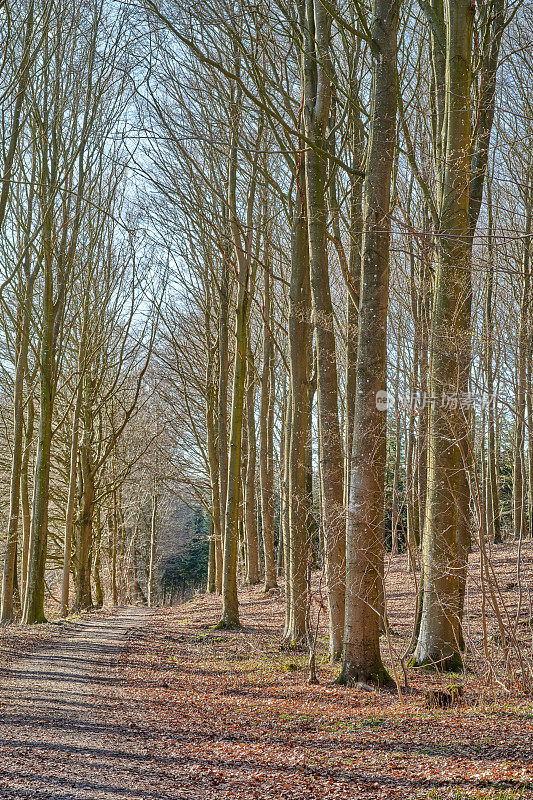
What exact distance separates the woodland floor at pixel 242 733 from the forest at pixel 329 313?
0.09 metres

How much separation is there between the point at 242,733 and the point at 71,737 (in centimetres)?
145

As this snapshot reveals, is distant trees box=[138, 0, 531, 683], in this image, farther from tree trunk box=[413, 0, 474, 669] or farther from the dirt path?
the dirt path

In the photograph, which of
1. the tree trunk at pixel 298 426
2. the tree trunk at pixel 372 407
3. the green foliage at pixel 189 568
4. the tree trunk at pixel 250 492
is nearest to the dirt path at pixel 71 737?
the tree trunk at pixel 372 407

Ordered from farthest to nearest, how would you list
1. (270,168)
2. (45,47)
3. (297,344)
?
1. (270,168)
2. (45,47)
3. (297,344)

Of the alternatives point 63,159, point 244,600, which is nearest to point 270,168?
point 63,159

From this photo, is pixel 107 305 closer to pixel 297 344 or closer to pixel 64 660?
pixel 297 344

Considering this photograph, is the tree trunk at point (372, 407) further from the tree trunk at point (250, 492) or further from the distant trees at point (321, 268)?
the tree trunk at point (250, 492)

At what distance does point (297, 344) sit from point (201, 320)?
12.5m

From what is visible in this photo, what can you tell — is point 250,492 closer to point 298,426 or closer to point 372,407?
point 298,426

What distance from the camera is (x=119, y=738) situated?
17.2 ft

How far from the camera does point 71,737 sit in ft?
17.0

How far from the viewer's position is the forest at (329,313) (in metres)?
6.71

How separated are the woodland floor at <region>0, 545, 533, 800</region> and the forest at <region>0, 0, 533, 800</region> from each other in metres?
0.09

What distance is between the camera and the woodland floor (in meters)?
4.09
